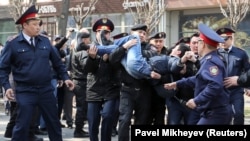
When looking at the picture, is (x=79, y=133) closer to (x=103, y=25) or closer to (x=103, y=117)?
(x=103, y=117)

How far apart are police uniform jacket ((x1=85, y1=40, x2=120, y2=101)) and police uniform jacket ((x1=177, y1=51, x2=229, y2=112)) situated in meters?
1.86

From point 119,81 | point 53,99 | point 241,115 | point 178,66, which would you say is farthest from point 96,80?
point 241,115

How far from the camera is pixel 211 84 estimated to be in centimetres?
522

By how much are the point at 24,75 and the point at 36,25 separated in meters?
0.72

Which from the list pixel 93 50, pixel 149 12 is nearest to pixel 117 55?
pixel 93 50

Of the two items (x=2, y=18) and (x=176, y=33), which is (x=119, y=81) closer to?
(x=176, y=33)

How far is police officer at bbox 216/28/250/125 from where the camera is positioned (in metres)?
7.74

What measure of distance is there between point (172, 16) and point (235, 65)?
20.8 meters

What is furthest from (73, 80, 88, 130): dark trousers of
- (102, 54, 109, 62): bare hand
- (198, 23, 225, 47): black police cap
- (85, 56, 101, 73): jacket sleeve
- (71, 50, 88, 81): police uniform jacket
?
(198, 23, 225, 47): black police cap

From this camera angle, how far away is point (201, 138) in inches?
180

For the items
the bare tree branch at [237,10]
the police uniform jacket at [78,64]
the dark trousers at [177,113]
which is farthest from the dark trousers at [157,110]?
the bare tree branch at [237,10]

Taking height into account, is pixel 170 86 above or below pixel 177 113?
above

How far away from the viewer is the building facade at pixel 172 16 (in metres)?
25.9

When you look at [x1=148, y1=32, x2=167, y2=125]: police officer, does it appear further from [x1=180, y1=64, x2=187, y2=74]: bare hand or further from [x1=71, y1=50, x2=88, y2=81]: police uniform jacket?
[x1=71, y1=50, x2=88, y2=81]: police uniform jacket
